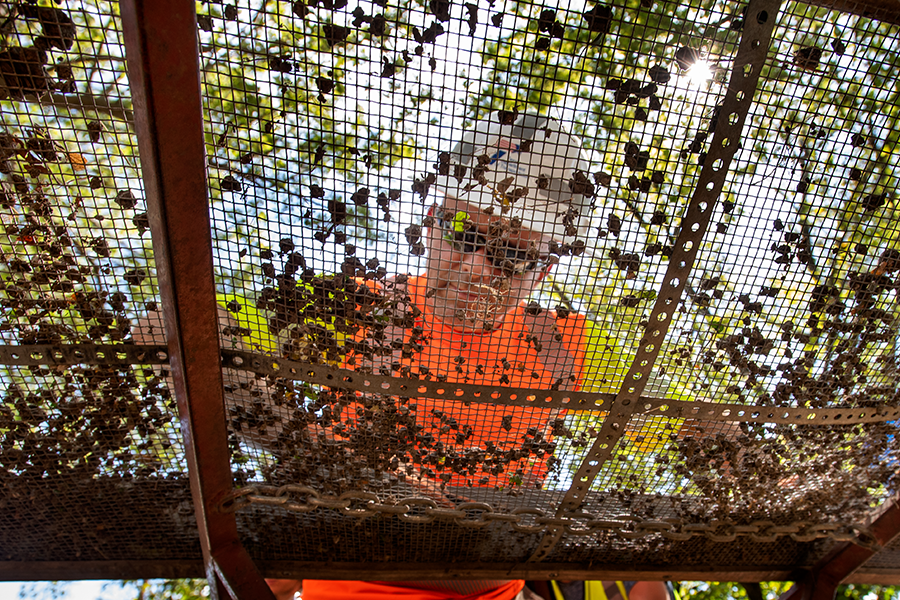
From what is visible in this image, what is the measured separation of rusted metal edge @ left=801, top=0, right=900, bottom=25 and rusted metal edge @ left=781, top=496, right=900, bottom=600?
231 centimetres

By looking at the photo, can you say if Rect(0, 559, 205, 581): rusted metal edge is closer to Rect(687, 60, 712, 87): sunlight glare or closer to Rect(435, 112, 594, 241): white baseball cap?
Rect(435, 112, 594, 241): white baseball cap

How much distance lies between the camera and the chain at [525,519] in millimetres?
1972

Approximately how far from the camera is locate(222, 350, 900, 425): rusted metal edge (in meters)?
1.71

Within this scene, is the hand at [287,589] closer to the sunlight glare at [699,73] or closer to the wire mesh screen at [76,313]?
the wire mesh screen at [76,313]

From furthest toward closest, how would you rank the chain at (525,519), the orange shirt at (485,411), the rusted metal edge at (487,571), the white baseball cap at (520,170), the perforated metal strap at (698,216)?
the rusted metal edge at (487,571), the chain at (525,519), the orange shirt at (485,411), the white baseball cap at (520,170), the perforated metal strap at (698,216)

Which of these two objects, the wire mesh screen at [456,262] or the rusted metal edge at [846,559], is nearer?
the wire mesh screen at [456,262]

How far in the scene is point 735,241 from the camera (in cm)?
166

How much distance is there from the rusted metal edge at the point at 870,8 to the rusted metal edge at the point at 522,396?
4.23 ft

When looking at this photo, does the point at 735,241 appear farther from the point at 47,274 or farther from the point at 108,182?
the point at 47,274

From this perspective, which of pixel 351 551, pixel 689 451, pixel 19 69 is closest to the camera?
pixel 19 69

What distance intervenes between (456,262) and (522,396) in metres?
0.54

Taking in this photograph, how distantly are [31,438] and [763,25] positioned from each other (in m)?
2.71

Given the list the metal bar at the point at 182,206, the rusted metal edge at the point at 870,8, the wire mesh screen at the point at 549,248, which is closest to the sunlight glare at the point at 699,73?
the wire mesh screen at the point at 549,248

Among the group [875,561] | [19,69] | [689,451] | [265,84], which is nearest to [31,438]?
[19,69]
